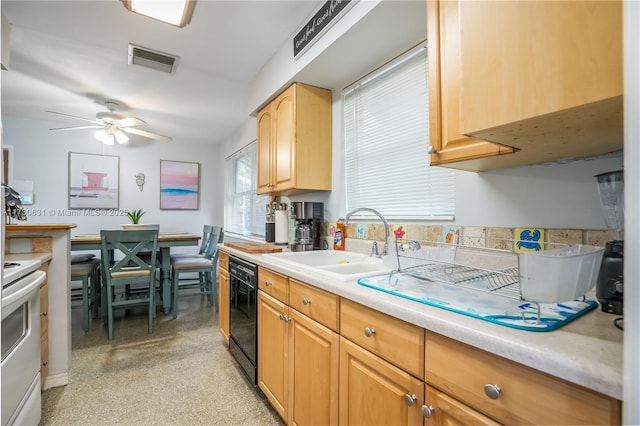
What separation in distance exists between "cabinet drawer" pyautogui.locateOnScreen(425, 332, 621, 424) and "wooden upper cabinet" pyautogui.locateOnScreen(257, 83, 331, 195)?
1.60 metres

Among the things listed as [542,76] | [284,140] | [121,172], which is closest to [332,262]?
[284,140]

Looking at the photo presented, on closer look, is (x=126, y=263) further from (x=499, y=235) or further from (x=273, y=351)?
(x=499, y=235)

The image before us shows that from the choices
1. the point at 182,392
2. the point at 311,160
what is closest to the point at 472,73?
the point at 311,160

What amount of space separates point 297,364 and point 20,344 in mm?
1266

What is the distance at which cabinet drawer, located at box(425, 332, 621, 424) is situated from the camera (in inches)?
21.0

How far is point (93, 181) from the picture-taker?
4324mm

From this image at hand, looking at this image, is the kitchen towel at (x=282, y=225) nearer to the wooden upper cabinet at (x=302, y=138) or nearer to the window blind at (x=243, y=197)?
the wooden upper cabinet at (x=302, y=138)

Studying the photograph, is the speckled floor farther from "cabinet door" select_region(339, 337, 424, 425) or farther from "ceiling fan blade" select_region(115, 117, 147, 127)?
"ceiling fan blade" select_region(115, 117, 147, 127)

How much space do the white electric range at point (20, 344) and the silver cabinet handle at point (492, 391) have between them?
1.64 m

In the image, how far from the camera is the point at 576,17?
636 millimetres

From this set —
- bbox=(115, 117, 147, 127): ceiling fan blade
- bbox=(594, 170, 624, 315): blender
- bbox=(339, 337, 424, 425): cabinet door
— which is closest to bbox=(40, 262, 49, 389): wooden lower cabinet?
bbox=(115, 117, 147, 127): ceiling fan blade

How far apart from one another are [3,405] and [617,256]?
2.10 metres

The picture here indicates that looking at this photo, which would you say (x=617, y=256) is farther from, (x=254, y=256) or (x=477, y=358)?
(x=254, y=256)

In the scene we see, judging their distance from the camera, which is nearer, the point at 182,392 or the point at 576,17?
the point at 576,17
